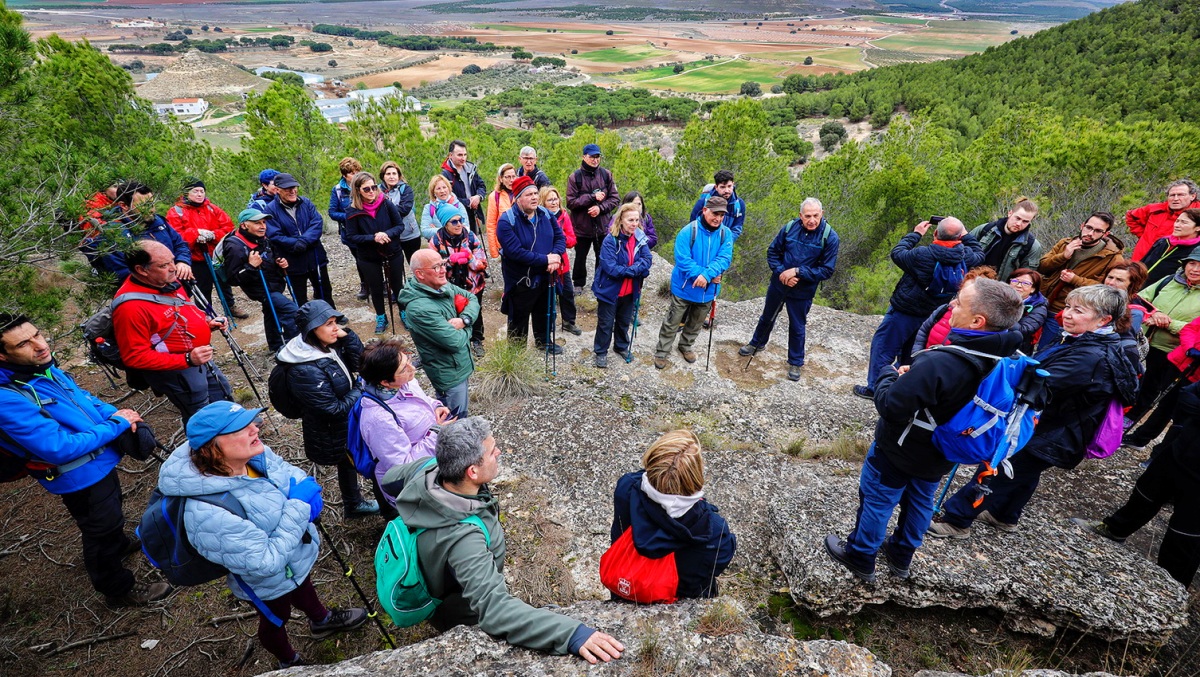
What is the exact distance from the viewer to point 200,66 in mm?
83188

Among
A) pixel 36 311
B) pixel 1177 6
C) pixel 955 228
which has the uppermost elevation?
pixel 1177 6

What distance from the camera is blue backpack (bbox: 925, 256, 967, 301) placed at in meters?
5.35

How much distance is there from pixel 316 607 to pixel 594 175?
6317mm

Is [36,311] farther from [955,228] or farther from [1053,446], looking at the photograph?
[955,228]

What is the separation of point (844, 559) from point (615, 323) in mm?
4086

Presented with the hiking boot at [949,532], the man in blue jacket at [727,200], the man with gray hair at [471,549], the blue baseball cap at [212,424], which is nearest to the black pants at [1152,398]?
the hiking boot at [949,532]

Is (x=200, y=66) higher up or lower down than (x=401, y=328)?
higher up

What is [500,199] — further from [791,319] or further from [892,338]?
[892,338]

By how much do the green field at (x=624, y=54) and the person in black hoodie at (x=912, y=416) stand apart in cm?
11756

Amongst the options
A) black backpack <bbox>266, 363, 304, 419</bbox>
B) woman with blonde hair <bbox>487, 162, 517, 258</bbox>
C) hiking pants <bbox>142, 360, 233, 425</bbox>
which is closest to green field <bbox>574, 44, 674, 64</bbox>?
woman with blonde hair <bbox>487, 162, 517, 258</bbox>

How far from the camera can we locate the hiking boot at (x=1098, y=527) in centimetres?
411

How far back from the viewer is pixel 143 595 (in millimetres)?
3635

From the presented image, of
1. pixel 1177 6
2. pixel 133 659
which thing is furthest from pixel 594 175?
pixel 1177 6

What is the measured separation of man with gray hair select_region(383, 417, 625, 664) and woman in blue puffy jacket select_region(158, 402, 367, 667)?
2.67 feet
